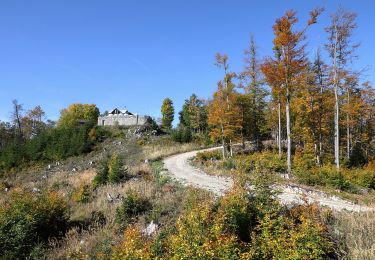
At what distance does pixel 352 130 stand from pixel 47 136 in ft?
122

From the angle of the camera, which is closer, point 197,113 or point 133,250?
point 133,250

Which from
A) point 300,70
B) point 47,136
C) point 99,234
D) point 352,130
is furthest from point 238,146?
point 99,234

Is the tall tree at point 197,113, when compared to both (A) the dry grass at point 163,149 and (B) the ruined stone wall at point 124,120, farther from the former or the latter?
(A) the dry grass at point 163,149

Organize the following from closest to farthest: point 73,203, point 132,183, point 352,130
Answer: point 73,203 → point 132,183 → point 352,130

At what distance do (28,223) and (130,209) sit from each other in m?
3.33

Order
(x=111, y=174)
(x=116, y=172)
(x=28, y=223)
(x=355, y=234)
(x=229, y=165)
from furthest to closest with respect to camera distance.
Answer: (x=229, y=165) → (x=116, y=172) → (x=111, y=174) → (x=28, y=223) → (x=355, y=234)

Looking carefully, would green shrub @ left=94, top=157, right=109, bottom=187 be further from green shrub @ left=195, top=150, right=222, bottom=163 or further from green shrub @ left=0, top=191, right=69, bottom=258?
green shrub @ left=195, top=150, right=222, bottom=163

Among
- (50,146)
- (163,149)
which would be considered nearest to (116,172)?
(163,149)

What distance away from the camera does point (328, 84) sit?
25.5 m

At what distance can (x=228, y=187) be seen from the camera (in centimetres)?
1509

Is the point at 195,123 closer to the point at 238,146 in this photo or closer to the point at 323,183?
the point at 238,146

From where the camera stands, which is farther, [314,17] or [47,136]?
[47,136]

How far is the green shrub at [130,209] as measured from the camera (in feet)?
36.0

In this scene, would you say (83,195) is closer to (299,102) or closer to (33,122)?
(299,102)
